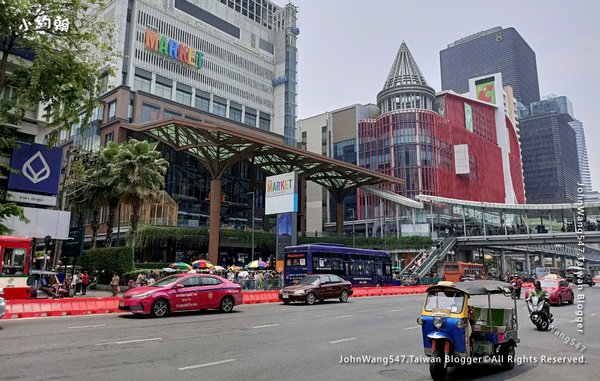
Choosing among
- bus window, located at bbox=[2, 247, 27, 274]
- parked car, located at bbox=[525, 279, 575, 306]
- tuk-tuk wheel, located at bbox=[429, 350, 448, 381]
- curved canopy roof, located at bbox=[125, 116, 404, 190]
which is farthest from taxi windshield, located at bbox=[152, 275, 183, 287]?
curved canopy roof, located at bbox=[125, 116, 404, 190]

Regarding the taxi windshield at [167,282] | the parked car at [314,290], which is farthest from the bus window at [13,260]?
the parked car at [314,290]

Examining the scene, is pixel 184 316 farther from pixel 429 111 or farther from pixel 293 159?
pixel 429 111

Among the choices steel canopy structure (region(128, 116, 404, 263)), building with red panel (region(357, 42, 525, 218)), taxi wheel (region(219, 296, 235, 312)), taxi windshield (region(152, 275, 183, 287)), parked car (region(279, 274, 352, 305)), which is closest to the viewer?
taxi windshield (region(152, 275, 183, 287))

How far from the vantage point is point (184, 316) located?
54.6 feet

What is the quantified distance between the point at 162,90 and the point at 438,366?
2931 inches

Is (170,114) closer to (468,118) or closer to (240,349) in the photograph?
(240,349)

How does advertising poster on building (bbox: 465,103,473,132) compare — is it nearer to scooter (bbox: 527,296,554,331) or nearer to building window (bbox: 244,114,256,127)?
building window (bbox: 244,114,256,127)

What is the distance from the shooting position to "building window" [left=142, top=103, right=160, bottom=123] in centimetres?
6762

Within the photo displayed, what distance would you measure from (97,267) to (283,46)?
76.4 m

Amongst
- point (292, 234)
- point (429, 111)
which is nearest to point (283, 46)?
point (429, 111)

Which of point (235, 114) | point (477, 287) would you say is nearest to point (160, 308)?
point (477, 287)

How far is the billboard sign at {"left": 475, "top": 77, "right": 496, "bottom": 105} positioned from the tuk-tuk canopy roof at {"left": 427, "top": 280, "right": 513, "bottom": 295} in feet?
454

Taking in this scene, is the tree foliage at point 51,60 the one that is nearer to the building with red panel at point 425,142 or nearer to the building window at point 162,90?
the building window at point 162,90

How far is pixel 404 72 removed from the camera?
106 meters
